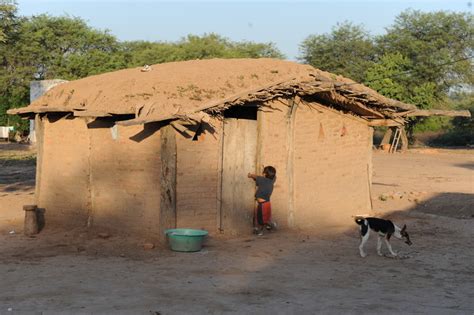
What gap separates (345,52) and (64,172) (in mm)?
37132

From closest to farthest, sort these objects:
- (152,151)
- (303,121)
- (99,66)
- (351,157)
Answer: (152,151)
(303,121)
(351,157)
(99,66)

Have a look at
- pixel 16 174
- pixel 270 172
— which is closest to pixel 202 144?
pixel 270 172

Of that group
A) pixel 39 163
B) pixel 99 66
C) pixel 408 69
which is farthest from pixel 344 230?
pixel 99 66

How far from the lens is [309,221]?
41.1ft

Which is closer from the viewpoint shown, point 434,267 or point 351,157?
point 434,267

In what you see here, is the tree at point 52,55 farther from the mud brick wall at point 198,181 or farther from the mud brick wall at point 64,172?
the mud brick wall at point 198,181

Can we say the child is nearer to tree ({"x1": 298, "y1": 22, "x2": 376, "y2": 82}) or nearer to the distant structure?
the distant structure

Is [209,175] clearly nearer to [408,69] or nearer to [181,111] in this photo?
[181,111]

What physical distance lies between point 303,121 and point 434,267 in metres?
4.10

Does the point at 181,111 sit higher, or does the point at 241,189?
the point at 181,111

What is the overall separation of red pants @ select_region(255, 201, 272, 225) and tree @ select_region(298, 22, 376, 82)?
34.8m

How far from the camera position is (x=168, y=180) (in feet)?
34.1

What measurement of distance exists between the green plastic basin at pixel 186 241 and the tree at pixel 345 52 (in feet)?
120

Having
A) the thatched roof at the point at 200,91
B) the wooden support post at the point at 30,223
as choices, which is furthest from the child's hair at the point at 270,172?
the wooden support post at the point at 30,223
